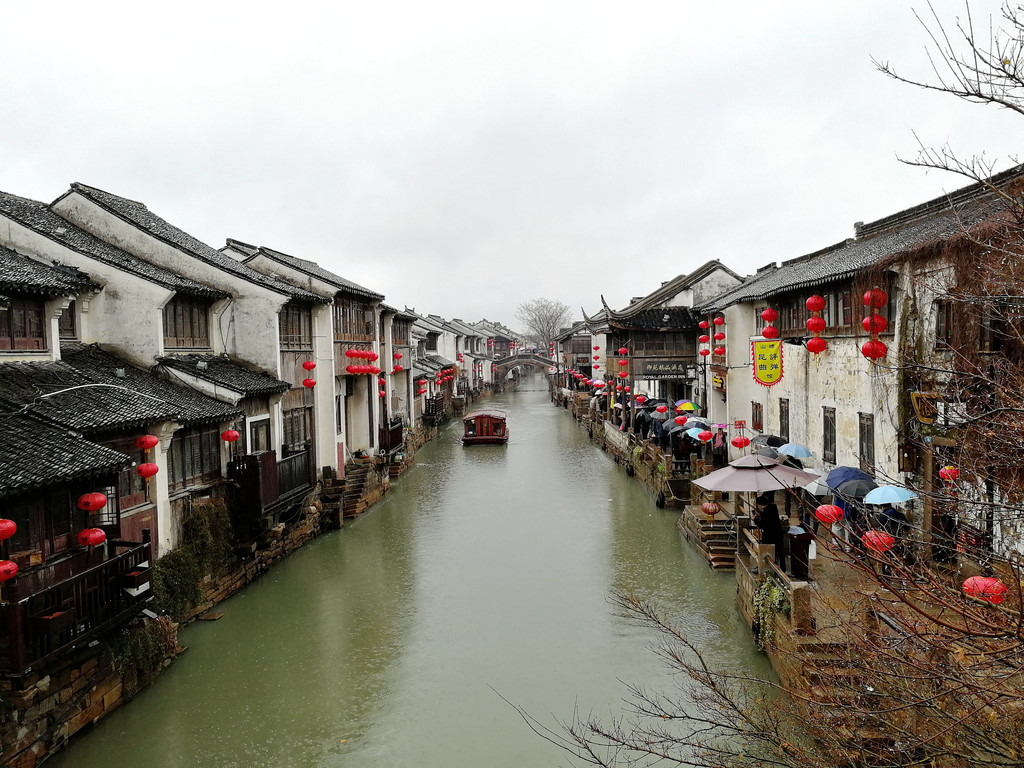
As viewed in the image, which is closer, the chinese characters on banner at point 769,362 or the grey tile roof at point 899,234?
the grey tile roof at point 899,234

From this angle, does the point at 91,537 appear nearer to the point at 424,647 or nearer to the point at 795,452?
the point at 424,647

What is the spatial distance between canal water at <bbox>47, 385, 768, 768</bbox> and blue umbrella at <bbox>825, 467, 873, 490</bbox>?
320 cm

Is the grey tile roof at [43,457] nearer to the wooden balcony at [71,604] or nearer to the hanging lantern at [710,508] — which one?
the wooden balcony at [71,604]

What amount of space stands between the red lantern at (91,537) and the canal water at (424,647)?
266cm

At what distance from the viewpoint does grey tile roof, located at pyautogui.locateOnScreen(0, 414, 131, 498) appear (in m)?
8.88

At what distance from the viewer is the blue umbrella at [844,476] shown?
42.5 ft

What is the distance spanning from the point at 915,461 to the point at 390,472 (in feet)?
68.1

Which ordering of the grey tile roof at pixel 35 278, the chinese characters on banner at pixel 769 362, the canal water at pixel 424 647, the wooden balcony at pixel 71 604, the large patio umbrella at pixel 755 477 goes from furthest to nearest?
the chinese characters on banner at pixel 769 362
the large patio umbrella at pixel 755 477
the grey tile roof at pixel 35 278
the canal water at pixel 424 647
the wooden balcony at pixel 71 604

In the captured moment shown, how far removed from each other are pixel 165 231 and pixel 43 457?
12026 mm

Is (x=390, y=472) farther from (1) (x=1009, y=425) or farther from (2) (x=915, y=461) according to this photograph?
(1) (x=1009, y=425)

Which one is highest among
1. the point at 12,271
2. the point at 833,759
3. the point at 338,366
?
the point at 12,271

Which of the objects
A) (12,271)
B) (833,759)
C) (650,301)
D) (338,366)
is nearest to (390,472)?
(338,366)

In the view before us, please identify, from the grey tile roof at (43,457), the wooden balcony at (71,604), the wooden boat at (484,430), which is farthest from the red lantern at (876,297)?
the wooden boat at (484,430)

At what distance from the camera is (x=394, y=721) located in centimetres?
1100
